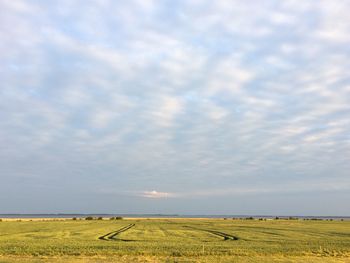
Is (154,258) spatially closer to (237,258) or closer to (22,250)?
(237,258)

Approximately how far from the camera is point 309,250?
41.3m

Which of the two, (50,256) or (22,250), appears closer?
(50,256)

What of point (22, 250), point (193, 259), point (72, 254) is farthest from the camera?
point (22, 250)

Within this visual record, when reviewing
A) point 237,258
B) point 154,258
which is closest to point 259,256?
point 237,258

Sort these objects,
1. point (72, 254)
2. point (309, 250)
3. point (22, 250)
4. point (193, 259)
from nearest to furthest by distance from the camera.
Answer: point (193, 259) → point (72, 254) → point (22, 250) → point (309, 250)

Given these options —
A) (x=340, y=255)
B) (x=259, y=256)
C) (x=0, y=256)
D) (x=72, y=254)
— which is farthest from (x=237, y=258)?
(x=0, y=256)

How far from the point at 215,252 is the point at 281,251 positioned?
6.99 metres

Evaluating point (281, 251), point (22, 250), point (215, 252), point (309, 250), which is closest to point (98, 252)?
point (22, 250)

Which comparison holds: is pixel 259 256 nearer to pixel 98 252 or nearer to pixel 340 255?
pixel 340 255

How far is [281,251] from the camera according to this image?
39.5 metres

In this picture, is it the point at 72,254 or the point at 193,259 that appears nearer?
the point at 193,259

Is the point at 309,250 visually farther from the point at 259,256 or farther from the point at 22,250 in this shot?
the point at 22,250

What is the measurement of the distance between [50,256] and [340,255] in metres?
26.0

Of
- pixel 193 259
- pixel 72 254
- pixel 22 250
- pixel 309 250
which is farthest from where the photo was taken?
pixel 309 250
